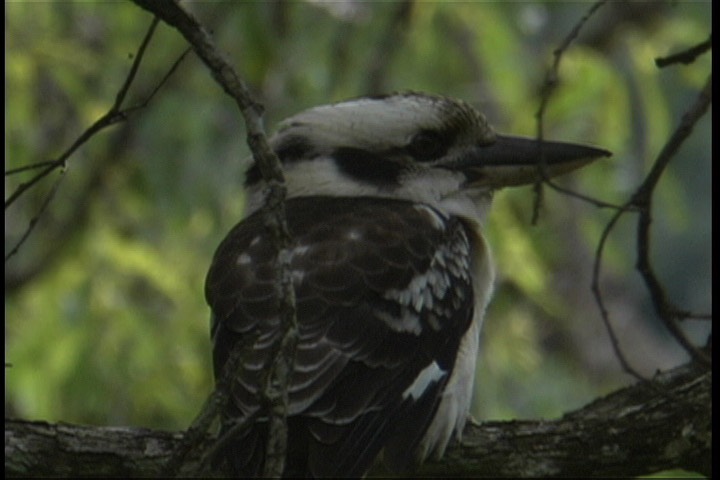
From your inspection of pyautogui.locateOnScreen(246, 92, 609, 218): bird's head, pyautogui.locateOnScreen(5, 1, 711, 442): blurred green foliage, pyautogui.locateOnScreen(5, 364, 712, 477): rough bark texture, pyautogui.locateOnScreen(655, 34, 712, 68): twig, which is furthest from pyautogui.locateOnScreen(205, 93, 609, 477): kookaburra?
pyautogui.locateOnScreen(5, 1, 711, 442): blurred green foliage

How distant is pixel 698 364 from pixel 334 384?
2.52 ft

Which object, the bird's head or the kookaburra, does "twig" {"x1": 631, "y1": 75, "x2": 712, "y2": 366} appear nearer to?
the kookaburra

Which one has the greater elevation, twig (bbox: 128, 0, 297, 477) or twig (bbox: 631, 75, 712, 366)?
twig (bbox: 631, 75, 712, 366)

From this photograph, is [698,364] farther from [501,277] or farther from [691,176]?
[691,176]

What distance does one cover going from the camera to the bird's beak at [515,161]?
12.4 feet

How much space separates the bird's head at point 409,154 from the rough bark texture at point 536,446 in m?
0.69

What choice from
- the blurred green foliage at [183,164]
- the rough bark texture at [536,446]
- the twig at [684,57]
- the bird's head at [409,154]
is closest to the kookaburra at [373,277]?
the bird's head at [409,154]

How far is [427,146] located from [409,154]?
5 centimetres

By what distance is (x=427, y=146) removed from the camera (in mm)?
3756

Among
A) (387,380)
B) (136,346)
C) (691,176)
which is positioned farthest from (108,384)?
(691,176)

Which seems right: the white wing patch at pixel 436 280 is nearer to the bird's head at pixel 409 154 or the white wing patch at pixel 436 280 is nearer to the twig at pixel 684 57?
the bird's head at pixel 409 154

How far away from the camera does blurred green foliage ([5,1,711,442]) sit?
5.61 metres

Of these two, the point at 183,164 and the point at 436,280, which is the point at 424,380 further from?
the point at 183,164

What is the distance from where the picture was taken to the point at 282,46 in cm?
599
